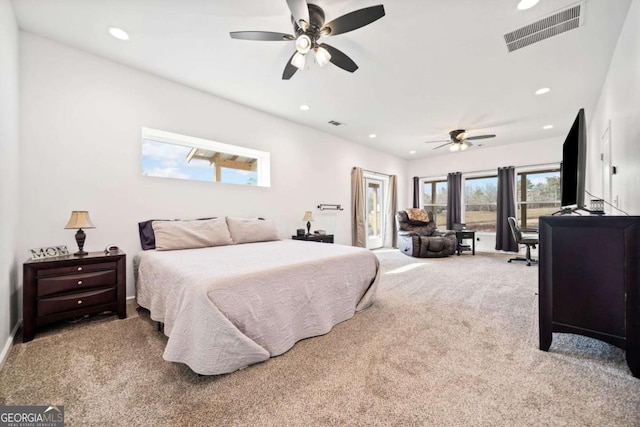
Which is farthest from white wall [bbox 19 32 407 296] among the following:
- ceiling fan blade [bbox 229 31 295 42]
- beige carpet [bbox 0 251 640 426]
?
ceiling fan blade [bbox 229 31 295 42]

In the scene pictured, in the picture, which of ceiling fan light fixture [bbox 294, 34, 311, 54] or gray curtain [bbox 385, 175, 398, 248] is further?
gray curtain [bbox 385, 175, 398, 248]

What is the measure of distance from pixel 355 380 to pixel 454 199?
6715mm

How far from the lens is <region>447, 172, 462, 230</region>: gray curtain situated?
6.94 m

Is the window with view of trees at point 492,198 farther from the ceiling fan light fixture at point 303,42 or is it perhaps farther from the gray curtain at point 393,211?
the ceiling fan light fixture at point 303,42

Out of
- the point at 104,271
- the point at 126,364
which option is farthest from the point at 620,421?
the point at 104,271

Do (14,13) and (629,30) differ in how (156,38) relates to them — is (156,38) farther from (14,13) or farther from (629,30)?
(629,30)

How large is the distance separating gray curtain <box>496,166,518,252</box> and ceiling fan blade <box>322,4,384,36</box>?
19.8 feet

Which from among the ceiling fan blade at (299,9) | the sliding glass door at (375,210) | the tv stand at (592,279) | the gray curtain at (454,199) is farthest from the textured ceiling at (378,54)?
the sliding glass door at (375,210)

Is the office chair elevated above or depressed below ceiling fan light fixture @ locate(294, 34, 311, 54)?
below

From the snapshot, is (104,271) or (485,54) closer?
(104,271)

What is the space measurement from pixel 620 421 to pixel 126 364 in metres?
2.73

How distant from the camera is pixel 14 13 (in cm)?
214

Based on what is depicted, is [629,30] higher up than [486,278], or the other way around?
[629,30]

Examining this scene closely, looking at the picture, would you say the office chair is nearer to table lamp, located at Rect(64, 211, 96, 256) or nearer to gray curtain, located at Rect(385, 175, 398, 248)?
gray curtain, located at Rect(385, 175, 398, 248)
